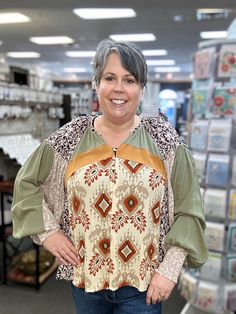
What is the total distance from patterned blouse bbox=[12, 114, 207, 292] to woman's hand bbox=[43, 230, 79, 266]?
0.02 meters

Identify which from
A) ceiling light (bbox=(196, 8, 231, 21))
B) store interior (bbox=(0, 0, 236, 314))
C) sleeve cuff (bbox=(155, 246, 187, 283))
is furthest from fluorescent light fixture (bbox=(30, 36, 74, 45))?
sleeve cuff (bbox=(155, 246, 187, 283))

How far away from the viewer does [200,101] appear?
81.8 inches

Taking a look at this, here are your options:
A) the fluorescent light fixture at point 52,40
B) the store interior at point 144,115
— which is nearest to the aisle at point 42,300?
the store interior at point 144,115

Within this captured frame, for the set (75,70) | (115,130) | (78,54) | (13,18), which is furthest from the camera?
(75,70)

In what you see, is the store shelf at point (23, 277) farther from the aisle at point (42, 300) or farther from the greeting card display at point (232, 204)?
the greeting card display at point (232, 204)

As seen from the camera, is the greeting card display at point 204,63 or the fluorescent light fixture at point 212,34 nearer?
the greeting card display at point 204,63

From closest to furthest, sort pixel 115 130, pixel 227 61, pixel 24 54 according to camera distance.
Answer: pixel 115 130
pixel 227 61
pixel 24 54

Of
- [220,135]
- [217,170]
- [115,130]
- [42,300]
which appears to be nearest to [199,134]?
[220,135]

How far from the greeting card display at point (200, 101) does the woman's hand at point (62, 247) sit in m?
1.30

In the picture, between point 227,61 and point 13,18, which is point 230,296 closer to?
point 227,61

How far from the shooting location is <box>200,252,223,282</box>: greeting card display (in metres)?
2.10

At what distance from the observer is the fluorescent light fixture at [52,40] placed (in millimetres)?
8085

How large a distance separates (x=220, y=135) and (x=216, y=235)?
62 centimetres

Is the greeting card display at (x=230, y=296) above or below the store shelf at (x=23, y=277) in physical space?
above
